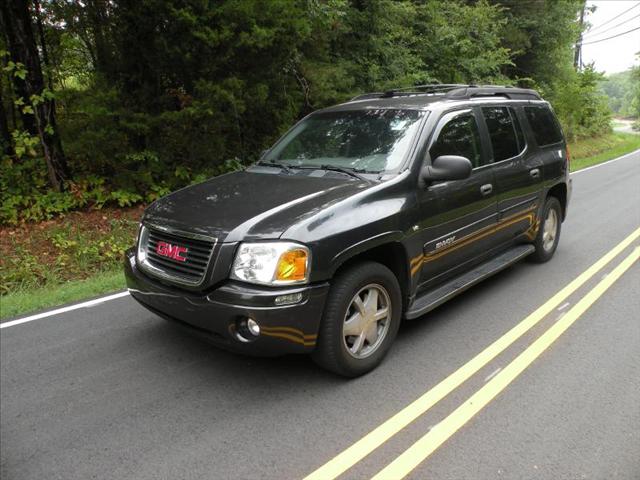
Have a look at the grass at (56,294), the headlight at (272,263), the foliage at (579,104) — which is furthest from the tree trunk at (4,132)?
the foliage at (579,104)

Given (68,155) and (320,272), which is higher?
(68,155)

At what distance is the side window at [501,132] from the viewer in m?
4.83

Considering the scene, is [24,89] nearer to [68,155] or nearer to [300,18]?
[68,155]

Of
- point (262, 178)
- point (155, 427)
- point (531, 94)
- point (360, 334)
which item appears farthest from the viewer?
point (531, 94)

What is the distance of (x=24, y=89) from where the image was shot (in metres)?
7.69

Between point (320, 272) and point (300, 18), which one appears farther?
point (300, 18)

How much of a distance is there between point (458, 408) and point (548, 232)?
3.69 metres

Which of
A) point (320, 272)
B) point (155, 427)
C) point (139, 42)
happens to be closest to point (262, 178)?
point (320, 272)

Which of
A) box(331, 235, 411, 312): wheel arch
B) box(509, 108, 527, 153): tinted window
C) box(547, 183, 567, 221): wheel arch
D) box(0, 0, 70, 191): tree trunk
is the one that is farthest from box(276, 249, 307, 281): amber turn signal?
box(0, 0, 70, 191): tree trunk

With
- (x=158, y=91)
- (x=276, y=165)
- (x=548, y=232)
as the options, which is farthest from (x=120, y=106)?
(x=548, y=232)

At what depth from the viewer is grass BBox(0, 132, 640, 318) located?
17.6ft

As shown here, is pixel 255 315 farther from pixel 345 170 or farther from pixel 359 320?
pixel 345 170

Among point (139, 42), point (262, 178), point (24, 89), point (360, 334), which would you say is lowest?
point (360, 334)

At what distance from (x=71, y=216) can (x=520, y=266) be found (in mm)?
6437
